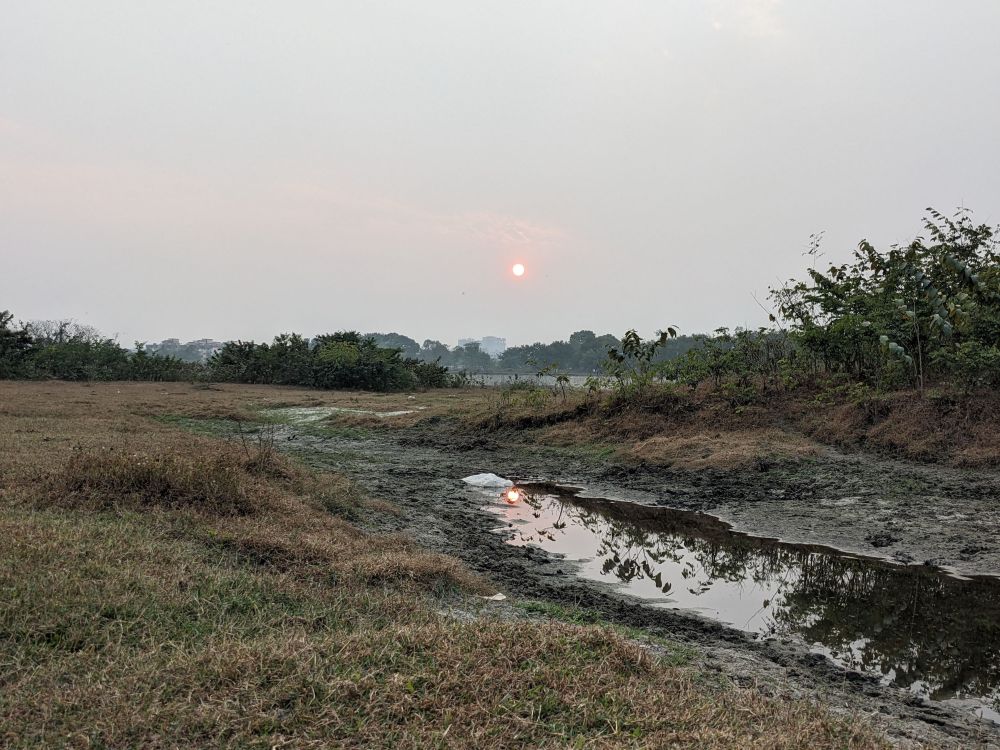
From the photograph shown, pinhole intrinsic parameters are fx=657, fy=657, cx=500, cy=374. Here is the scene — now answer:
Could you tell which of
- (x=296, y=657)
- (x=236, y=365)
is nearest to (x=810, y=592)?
(x=296, y=657)

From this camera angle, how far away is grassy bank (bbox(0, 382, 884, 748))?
10.1 feet

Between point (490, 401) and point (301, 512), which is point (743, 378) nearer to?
point (490, 401)

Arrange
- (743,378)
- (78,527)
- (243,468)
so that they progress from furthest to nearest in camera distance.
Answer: (743,378), (243,468), (78,527)

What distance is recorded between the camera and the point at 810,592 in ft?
21.4

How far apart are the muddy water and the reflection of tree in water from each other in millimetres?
11

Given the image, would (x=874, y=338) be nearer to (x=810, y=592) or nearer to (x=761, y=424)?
(x=761, y=424)

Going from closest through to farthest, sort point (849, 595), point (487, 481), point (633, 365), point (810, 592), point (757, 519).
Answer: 1. point (849, 595)
2. point (810, 592)
3. point (757, 519)
4. point (487, 481)
5. point (633, 365)

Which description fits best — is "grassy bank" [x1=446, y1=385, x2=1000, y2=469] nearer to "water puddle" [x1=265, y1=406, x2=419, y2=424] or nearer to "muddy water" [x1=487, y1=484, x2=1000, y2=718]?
"muddy water" [x1=487, y1=484, x2=1000, y2=718]

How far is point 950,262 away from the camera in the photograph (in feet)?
44.8

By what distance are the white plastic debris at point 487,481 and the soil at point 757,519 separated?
0.34 m

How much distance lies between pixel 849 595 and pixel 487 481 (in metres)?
7.21

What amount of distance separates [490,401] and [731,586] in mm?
14916

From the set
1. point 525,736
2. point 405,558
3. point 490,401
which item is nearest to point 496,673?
point 525,736

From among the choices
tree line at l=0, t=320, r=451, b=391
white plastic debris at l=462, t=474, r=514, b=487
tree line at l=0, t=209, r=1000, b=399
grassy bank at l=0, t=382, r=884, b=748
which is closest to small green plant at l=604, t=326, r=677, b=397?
tree line at l=0, t=209, r=1000, b=399
